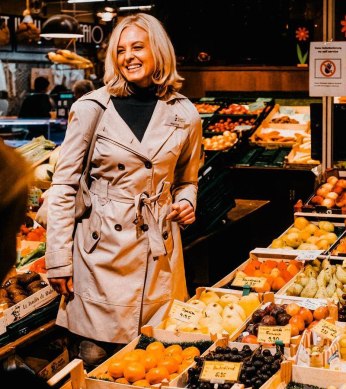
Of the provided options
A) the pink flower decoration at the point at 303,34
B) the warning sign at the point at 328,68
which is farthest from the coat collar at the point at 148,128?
the pink flower decoration at the point at 303,34

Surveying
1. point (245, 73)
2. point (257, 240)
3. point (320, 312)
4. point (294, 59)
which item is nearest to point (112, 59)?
point (320, 312)

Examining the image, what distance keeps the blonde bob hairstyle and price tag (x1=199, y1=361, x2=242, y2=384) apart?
1.33 metres

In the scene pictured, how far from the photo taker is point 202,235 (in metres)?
5.57

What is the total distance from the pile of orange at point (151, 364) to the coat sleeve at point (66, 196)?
51 centimetres

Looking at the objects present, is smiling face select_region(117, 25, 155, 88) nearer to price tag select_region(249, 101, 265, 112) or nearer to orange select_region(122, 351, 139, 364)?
orange select_region(122, 351, 139, 364)

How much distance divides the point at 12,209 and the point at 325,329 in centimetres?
249

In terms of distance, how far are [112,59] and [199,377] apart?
1.52 metres

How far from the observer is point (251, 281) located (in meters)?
4.29

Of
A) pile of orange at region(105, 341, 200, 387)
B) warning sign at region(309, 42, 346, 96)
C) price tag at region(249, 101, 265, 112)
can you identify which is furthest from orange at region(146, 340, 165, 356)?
price tag at region(249, 101, 265, 112)

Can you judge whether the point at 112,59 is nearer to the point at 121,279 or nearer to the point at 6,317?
the point at 121,279

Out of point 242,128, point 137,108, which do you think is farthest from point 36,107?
point 137,108

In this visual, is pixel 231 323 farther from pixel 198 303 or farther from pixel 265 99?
pixel 265 99

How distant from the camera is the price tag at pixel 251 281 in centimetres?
425

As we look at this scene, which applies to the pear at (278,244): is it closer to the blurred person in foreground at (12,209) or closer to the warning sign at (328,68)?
the warning sign at (328,68)
